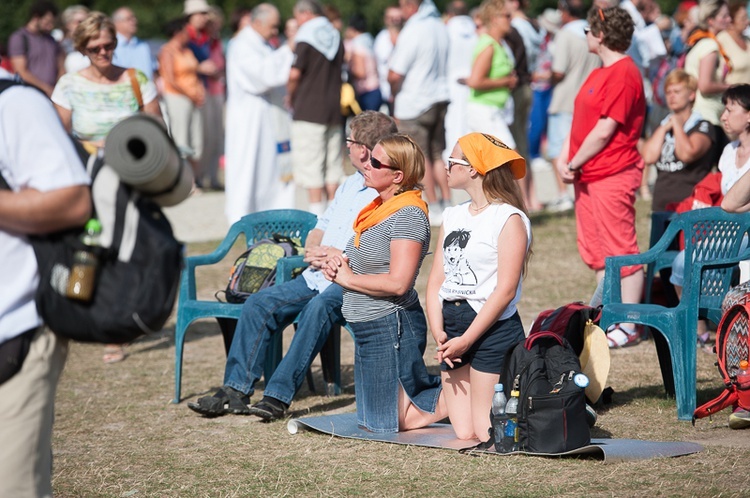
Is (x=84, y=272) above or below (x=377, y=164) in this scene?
below

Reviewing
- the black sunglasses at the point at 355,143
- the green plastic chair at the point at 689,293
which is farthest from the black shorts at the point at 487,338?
the black sunglasses at the point at 355,143

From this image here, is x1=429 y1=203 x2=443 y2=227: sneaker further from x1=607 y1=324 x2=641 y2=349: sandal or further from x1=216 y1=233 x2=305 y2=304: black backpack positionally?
x1=216 y1=233 x2=305 y2=304: black backpack

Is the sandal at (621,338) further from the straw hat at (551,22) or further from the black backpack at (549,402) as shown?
the straw hat at (551,22)

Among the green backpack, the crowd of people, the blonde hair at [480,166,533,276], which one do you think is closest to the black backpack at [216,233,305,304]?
the green backpack

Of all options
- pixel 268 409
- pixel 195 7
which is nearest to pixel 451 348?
pixel 268 409

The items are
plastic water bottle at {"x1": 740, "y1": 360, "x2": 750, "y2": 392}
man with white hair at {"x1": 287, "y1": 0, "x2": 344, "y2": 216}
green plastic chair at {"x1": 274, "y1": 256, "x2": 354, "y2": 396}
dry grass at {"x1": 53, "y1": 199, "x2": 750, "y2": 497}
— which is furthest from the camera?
man with white hair at {"x1": 287, "y1": 0, "x2": 344, "y2": 216}

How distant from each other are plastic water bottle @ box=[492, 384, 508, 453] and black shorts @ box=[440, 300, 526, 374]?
15cm

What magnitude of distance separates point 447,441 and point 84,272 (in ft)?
8.41

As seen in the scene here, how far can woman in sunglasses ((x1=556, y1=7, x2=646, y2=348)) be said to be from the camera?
660 cm

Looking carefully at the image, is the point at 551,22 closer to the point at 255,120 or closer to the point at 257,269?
the point at 255,120

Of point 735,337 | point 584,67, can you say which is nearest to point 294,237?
point 735,337

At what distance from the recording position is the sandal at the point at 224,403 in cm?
564

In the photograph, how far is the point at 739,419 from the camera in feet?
16.6

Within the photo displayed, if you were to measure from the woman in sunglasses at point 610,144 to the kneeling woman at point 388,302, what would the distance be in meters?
1.80
